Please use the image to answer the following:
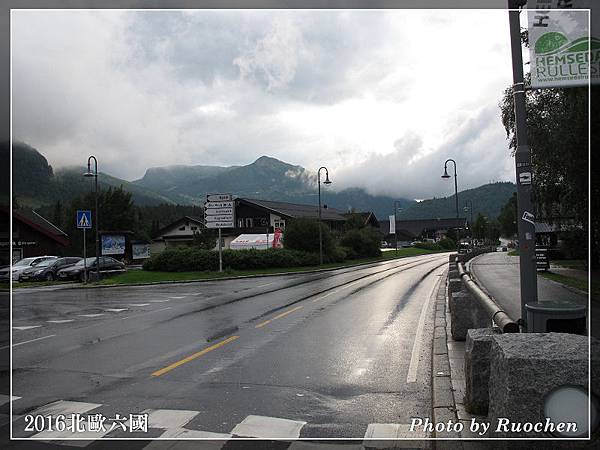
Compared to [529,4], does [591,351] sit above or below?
below

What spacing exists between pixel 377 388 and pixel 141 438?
10.0 ft

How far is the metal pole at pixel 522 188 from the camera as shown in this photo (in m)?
5.98

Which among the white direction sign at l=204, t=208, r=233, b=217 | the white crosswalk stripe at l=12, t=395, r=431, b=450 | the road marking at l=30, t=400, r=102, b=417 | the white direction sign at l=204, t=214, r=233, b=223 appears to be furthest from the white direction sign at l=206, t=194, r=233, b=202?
the white crosswalk stripe at l=12, t=395, r=431, b=450

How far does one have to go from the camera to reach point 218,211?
124 ft

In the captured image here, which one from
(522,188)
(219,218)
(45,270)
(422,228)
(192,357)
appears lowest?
(45,270)

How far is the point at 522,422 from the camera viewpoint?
3.61 meters

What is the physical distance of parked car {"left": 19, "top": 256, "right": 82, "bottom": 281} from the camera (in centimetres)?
3456

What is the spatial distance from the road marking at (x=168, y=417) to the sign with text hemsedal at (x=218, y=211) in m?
32.3

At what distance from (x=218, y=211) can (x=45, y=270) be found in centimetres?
1251

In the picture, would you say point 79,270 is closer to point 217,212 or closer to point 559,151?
point 217,212

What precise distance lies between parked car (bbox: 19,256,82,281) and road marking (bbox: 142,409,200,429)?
108 feet

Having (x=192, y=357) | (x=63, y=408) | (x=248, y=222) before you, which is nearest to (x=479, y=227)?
(x=248, y=222)

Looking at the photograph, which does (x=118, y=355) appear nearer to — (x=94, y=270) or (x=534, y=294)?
(x=534, y=294)

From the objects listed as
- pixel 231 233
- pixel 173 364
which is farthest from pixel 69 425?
pixel 231 233
